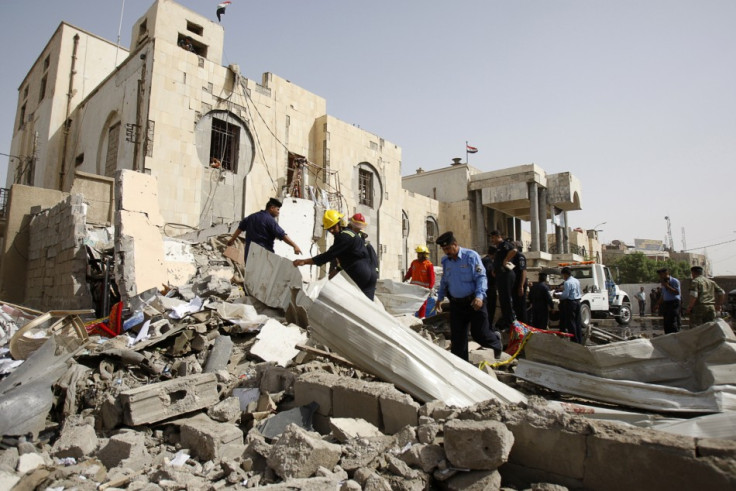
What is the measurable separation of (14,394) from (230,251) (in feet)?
17.1

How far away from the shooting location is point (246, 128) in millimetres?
13977

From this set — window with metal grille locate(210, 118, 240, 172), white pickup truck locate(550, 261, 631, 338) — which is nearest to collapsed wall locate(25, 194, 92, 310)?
window with metal grille locate(210, 118, 240, 172)

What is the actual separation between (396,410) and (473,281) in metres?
2.12

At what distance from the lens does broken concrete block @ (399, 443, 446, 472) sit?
2189mm

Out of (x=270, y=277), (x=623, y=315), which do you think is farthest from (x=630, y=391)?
(x=623, y=315)

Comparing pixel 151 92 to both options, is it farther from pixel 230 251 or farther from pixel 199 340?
pixel 199 340

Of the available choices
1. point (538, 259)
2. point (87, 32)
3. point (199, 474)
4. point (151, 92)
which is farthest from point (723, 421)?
point (87, 32)

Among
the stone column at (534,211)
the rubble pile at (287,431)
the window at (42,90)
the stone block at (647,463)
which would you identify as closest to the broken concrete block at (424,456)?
the rubble pile at (287,431)

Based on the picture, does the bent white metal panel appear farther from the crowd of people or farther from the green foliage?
the green foliage

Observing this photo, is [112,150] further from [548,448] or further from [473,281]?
[548,448]

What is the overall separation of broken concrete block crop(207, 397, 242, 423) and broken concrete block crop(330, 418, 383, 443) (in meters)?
0.88

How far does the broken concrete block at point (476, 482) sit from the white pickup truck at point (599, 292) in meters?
10.0

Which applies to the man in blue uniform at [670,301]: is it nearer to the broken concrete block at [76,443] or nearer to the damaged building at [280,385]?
the damaged building at [280,385]

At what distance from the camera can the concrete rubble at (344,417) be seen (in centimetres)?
208
